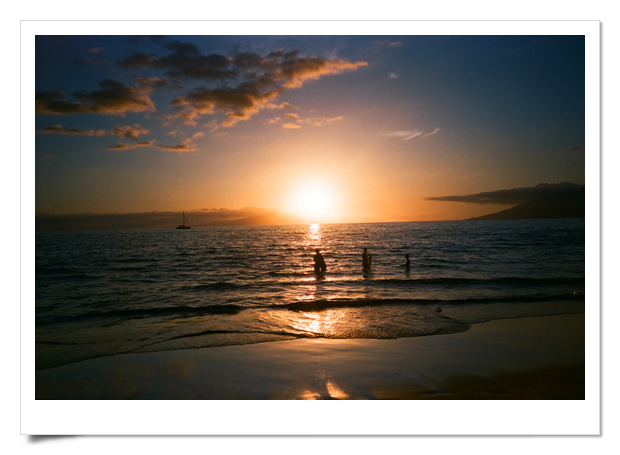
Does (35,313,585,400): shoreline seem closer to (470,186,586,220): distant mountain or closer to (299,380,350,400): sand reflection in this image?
(299,380,350,400): sand reflection

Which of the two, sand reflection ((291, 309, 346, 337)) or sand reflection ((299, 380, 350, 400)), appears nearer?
sand reflection ((299, 380, 350, 400))

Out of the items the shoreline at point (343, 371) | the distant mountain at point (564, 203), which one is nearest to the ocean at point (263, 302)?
the distant mountain at point (564, 203)

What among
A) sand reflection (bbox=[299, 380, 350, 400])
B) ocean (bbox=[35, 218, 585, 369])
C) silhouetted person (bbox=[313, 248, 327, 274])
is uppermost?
silhouetted person (bbox=[313, 248, 327, 274])

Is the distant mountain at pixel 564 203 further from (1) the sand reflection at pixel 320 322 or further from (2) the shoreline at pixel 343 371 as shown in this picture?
(1) the sand reflection at pixel 320 322

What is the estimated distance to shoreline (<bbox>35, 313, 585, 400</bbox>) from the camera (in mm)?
4805

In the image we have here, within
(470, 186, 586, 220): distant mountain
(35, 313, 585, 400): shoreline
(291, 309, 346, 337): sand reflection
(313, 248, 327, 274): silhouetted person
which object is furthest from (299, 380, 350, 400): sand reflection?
(313, 248, 327, 274): silhouetted person

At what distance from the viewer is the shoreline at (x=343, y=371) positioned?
15.8 ft

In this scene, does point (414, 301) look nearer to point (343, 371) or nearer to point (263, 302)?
point (263, 302)

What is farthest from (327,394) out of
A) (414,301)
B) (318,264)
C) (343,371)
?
(318,264)

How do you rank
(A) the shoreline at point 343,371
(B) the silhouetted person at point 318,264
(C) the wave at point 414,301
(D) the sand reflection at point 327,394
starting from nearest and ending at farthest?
1. (D) the sand reflection at point 327,394
2. (A) the shoreline at point 343,371
3. (C) the wave at point 414,301
4. (B) the silhouetted person at point 318,264
